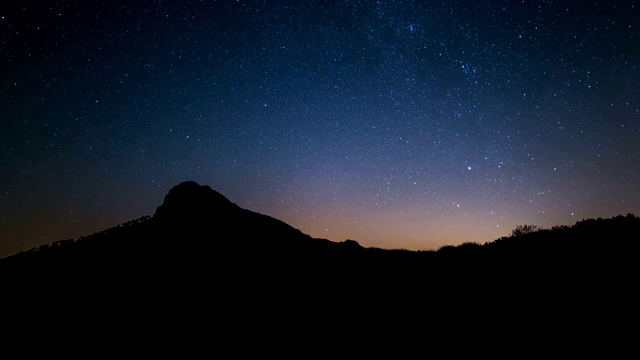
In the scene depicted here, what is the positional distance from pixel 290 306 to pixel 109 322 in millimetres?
6319

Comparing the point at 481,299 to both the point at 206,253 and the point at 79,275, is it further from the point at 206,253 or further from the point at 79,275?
the point at 79,275

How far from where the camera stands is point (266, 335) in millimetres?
9531


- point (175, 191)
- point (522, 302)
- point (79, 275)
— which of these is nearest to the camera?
point (522, 302)

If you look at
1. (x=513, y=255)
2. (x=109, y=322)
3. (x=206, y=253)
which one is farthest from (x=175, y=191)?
(x=513, y=255)

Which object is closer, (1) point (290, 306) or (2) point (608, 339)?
(2) point (608, 339)

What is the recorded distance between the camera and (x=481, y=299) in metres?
9.31

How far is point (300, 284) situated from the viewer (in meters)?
13.4

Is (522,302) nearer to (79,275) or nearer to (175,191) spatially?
(79,275)

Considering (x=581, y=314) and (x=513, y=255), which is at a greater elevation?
(x=513, y=255)

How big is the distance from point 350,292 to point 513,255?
677cm

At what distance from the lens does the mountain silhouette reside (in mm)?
8383

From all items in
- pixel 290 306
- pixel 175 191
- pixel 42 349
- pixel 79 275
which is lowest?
pixel 42 349

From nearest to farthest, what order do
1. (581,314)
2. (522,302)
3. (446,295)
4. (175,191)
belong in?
(581,314), (522,302), (446,295), (175,191)

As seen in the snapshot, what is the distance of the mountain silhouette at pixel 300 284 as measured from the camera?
838 centimetres
